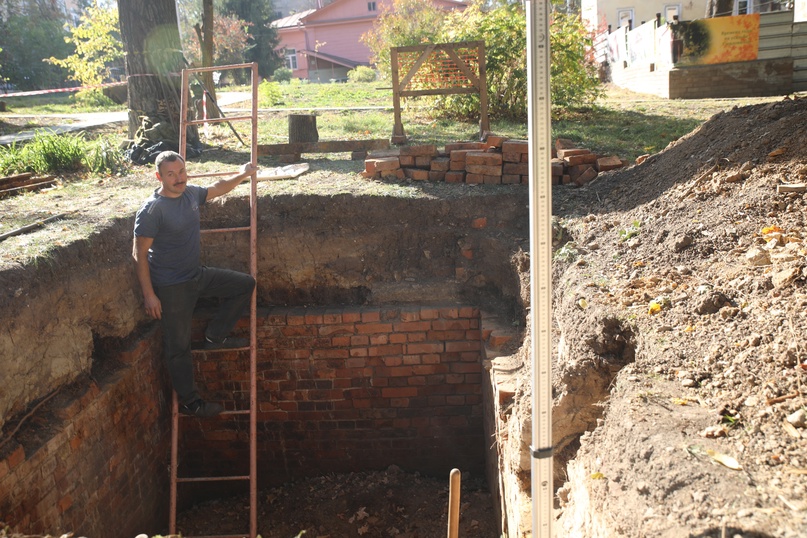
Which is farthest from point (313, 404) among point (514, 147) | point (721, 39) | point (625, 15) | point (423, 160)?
→ point (625, 15)

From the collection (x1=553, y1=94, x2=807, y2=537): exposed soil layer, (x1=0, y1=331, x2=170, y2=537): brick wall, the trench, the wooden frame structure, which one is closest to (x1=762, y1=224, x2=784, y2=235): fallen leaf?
(x1=553, y1=94, x2=807, y2=537): exposed soil layer

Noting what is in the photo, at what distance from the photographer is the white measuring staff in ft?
7.45

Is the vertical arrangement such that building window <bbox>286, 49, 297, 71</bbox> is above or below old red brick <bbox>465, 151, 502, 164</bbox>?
above

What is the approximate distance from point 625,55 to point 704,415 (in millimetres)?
18053

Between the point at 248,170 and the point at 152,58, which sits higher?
the point at 152,58

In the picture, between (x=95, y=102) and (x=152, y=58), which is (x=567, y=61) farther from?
(x=95, y=102)

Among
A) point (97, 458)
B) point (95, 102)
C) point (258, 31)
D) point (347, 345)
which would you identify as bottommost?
point (97, 458)

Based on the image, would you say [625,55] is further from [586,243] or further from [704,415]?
[704,415]

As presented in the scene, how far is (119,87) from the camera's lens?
12547 mm

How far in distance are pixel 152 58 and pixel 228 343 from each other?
4885 millimetres

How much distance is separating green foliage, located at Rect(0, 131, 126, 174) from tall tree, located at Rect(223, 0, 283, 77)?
1131 inches

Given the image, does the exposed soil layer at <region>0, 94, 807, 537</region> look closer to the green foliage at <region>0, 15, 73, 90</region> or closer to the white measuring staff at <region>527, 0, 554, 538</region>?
the white measuring staff at <region>527, 0, 554, 538</region>

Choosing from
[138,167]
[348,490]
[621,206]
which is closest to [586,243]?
[621,206]

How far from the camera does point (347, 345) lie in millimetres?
5512
